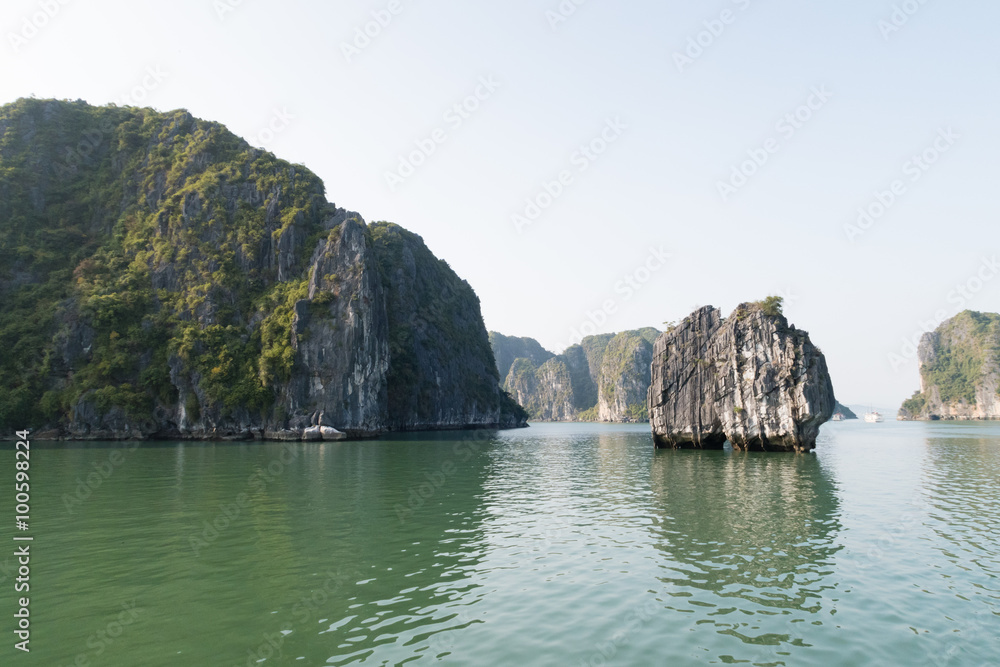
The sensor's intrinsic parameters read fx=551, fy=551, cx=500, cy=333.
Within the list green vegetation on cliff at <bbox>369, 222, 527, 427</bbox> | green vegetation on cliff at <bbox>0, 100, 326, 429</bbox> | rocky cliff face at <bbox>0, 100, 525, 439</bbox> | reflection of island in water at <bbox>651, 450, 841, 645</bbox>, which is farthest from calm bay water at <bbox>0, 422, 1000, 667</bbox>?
green vegetation on cliff at <bbox>369, 222, 527, 427</bbox>

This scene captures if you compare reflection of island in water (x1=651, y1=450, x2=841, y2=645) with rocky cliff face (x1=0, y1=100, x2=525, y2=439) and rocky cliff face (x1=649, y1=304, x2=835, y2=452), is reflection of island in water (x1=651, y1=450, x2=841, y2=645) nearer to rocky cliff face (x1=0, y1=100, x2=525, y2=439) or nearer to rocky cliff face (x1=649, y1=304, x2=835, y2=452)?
rocky cliff face (x1=649, y1=304, x2=835, y2=452)

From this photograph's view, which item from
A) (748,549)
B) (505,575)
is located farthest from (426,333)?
(505,575)

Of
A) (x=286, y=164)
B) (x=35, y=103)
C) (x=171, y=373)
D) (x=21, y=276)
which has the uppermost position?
(x=35, y=103)

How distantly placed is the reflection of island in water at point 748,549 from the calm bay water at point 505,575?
0.11 m

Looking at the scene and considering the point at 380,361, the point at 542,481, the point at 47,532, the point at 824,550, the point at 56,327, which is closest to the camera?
the point at 824,550

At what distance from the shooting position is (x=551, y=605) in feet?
44.7

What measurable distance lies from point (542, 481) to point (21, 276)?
334 feet

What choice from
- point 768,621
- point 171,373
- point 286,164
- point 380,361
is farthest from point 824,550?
point 286,164

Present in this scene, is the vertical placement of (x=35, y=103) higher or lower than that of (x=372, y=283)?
higher

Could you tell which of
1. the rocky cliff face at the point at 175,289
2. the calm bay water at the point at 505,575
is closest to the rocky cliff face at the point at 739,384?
the calm bay water at the point at 505,575

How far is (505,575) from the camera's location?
1605 centimetres

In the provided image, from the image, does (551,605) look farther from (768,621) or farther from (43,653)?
(43,653)

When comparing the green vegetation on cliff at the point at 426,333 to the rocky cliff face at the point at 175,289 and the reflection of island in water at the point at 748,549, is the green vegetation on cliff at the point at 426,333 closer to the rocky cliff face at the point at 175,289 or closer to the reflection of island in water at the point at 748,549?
the rocky cliff face at the point at 175,289

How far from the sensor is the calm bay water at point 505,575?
36.5ft
